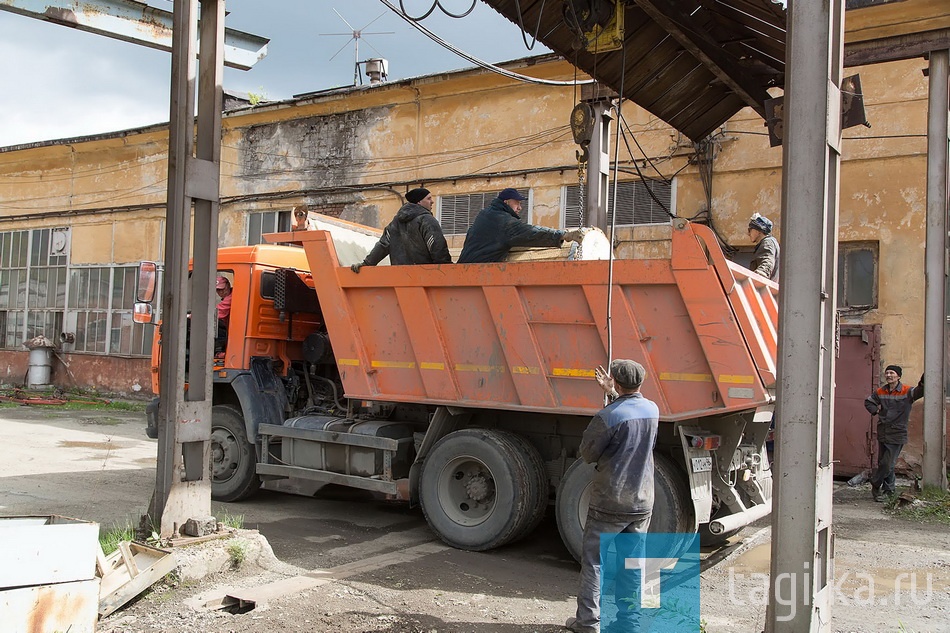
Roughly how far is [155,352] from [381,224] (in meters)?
7.20

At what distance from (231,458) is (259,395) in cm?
76

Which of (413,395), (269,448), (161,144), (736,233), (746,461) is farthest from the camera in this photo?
(161,144)

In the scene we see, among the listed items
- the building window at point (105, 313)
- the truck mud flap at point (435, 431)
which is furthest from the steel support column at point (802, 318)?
the building window at point (105, 313)

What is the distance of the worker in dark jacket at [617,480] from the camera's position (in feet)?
14.3

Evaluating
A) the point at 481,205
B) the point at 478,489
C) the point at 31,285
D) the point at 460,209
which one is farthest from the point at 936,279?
the point at 31,285

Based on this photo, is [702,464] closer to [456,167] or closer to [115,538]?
[115,538]

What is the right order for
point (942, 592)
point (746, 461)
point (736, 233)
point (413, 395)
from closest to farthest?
1. point (942, 592)
2. point (746, 461)
3. point (413, 395)
4. point (736, 233)

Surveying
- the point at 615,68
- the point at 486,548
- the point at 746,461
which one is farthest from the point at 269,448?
the point at 615,68

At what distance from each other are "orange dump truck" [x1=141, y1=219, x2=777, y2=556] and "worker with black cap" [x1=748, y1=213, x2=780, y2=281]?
59cm

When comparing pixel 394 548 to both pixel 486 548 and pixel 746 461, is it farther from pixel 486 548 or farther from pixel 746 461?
pixel 746 461

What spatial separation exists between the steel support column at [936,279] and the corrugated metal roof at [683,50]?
7.77 feet

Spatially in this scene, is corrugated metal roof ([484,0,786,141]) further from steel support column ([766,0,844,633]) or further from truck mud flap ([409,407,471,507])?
truck mud flap ([409,407,471,507])

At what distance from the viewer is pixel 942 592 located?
18.1 feet

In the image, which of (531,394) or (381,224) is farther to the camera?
(381,224)
